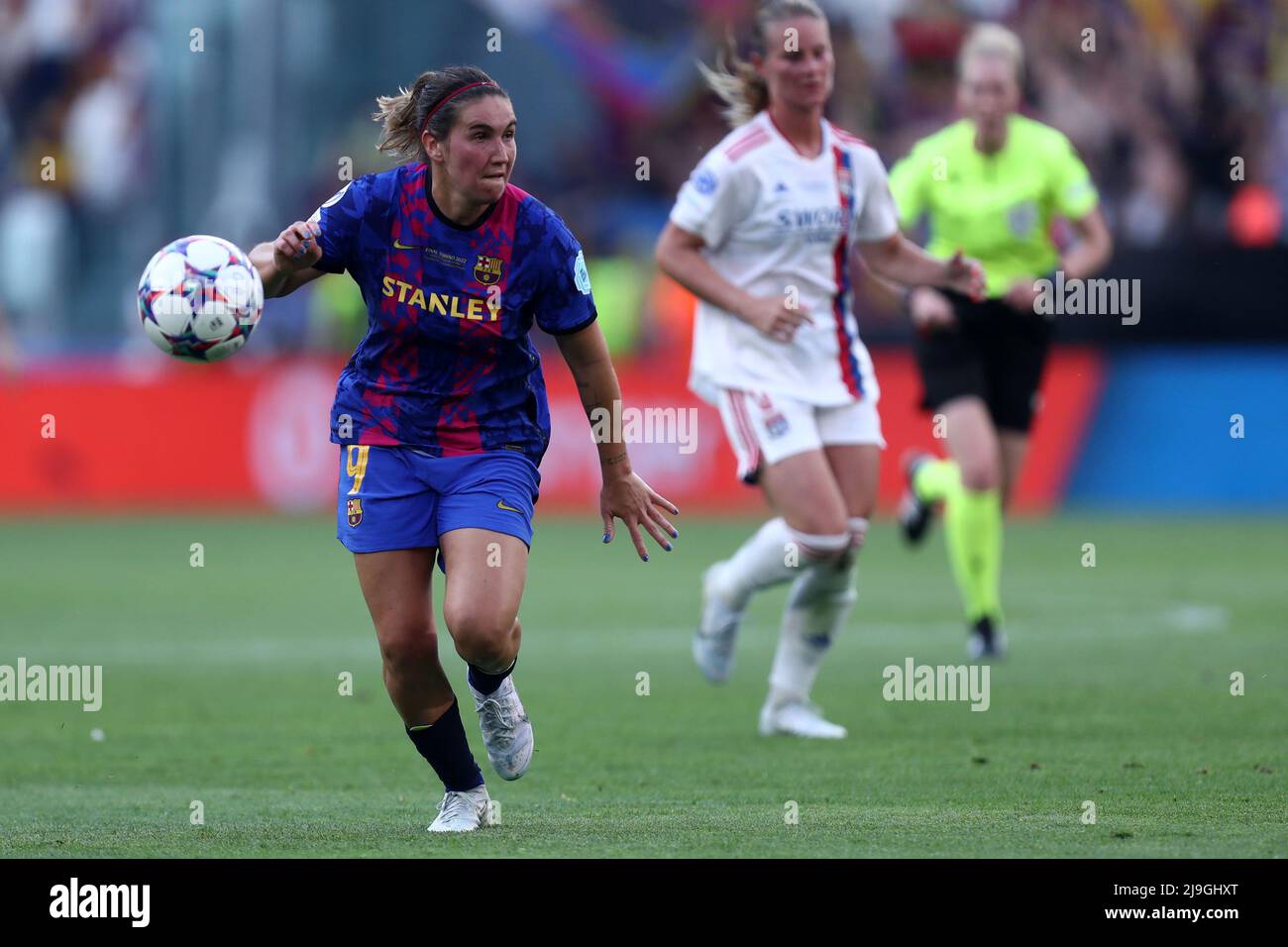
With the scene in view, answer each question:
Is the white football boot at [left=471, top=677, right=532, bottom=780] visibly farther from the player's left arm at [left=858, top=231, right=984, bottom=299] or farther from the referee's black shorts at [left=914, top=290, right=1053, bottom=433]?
the referee's black shorts at [left=914, top=290, right=1053, bottom=433]

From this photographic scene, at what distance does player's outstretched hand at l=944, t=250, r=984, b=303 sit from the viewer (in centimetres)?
798

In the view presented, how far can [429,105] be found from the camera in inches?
239


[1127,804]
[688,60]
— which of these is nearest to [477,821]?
[1127,804]

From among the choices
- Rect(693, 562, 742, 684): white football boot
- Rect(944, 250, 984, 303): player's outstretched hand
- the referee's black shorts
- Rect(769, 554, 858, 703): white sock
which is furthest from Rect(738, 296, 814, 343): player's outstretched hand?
the referee's black shorts

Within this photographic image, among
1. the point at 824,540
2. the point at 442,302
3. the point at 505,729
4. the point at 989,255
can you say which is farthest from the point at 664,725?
the point at 989,255

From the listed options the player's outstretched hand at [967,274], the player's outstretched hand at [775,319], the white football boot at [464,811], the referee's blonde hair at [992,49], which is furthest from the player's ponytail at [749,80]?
the white football boot at [464,811]

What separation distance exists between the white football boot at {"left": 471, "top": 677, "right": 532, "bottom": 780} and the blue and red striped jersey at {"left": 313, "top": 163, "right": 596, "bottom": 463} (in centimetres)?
74

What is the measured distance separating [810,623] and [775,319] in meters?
1.33

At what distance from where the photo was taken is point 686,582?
48.3 ft

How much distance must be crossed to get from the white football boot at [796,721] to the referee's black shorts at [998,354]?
2.53 metres

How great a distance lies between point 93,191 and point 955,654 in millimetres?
15644

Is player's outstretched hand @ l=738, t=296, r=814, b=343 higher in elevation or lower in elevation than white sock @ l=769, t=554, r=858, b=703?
higher

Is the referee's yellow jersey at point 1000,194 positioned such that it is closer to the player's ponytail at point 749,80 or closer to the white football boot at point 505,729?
the player's ponytail at point 749,80
